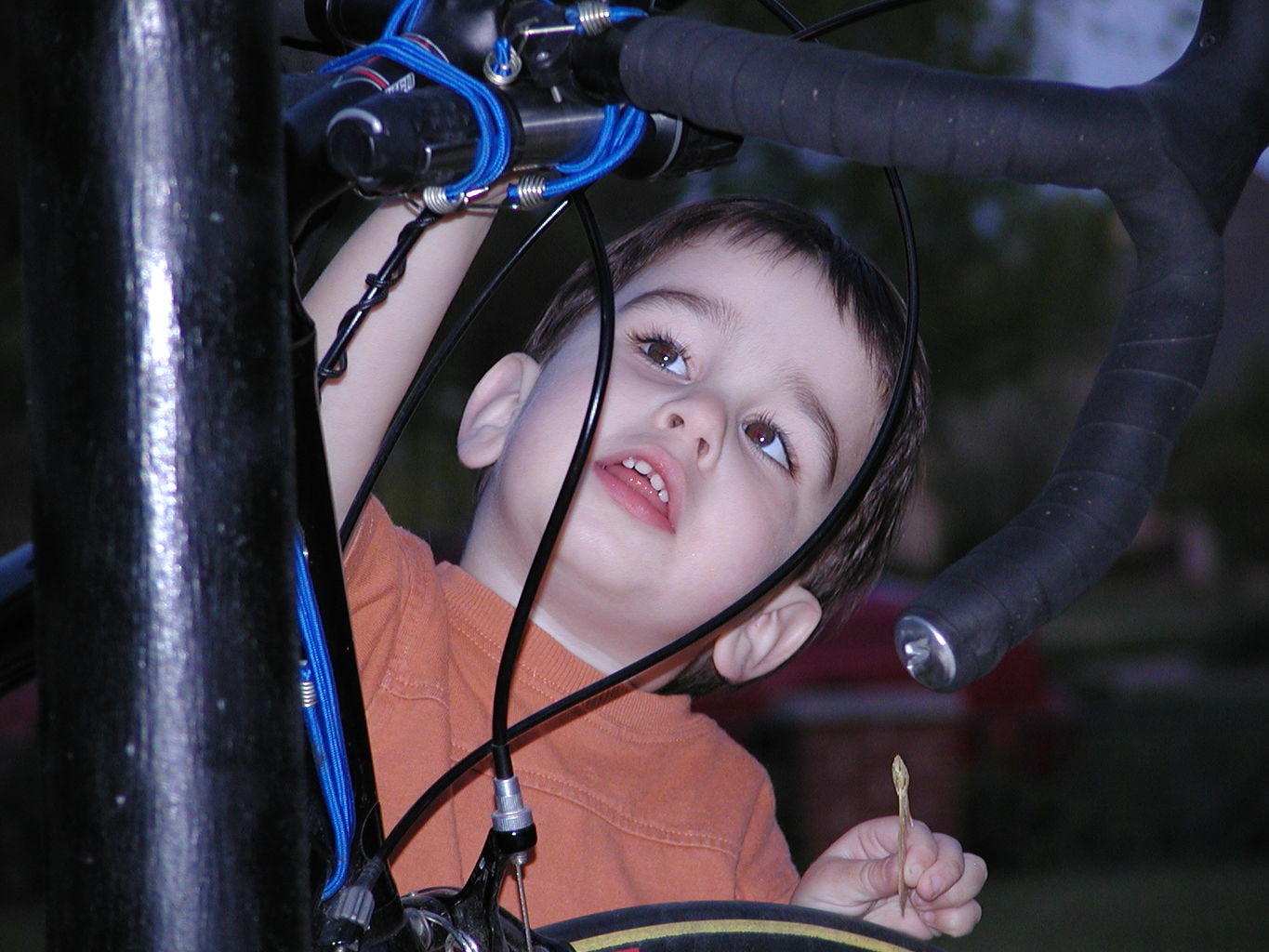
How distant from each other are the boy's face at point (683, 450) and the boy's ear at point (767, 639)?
0.39 feet

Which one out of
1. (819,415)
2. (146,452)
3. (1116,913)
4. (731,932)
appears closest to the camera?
(146,452)

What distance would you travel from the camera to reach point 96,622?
414 millimetres

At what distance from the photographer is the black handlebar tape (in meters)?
0.47

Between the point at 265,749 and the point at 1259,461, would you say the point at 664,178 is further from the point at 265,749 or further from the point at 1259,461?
the point at 1259,461

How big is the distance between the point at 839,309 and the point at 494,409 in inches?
11.8

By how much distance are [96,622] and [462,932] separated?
0.23 meters

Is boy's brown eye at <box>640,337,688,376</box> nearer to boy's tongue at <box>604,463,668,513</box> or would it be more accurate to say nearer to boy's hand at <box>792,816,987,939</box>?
boy's tongue at <box>604,463,668,513</box>

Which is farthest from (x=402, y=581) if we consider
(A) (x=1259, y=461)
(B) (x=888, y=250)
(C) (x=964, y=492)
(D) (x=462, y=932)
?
(A) (x=1259, y=461)

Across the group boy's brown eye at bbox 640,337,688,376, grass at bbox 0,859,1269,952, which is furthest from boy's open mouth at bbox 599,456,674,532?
grass at bbox 0,859,1269,952

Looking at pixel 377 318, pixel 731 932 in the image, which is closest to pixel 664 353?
pixel 377 318

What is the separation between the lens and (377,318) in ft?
3.20

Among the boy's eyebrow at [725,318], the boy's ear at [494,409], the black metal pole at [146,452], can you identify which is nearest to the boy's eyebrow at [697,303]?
the boy's eyebrow at [725,318]

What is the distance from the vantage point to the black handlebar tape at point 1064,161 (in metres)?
0.47

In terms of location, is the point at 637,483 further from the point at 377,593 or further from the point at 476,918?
the point at 476,918
